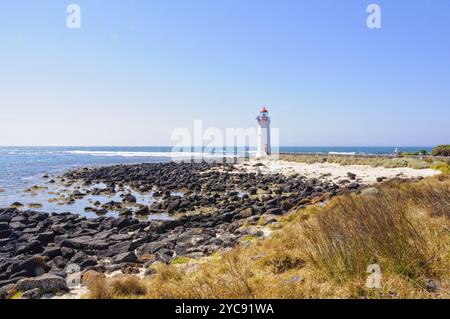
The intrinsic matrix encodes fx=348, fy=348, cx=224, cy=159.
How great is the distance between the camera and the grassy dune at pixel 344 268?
427 cm

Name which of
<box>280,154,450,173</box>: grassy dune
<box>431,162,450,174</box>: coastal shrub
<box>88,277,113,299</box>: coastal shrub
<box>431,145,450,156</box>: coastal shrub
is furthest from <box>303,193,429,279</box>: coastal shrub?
<box>431,145,450,156</box>: coastal shrub

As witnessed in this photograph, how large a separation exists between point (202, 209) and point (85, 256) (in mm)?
8655

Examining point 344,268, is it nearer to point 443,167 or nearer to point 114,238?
point 114,238

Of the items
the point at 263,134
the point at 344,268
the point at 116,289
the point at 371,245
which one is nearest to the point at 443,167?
the point at 371,245

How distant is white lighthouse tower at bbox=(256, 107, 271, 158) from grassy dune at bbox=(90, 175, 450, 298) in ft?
134

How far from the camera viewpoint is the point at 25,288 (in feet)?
20.3

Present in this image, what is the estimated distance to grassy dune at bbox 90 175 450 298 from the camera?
168 inches

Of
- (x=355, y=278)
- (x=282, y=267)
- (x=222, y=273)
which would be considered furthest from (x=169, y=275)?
(x=355, y=278)

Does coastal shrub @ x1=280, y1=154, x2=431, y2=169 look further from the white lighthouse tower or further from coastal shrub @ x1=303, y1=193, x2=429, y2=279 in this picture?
coastal shrub @ x1=303, y1=193, x2=429, y2=279

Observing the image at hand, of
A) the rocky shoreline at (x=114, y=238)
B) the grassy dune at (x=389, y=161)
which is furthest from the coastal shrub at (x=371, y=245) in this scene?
the grassy dune at (x=389, y=161)

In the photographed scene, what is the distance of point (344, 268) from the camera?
15.5 ft

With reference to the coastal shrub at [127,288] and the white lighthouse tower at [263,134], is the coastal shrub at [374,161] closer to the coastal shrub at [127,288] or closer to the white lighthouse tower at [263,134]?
the white lighthouse tower at [263,134]

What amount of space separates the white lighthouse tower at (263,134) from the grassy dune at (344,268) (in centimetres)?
4079
